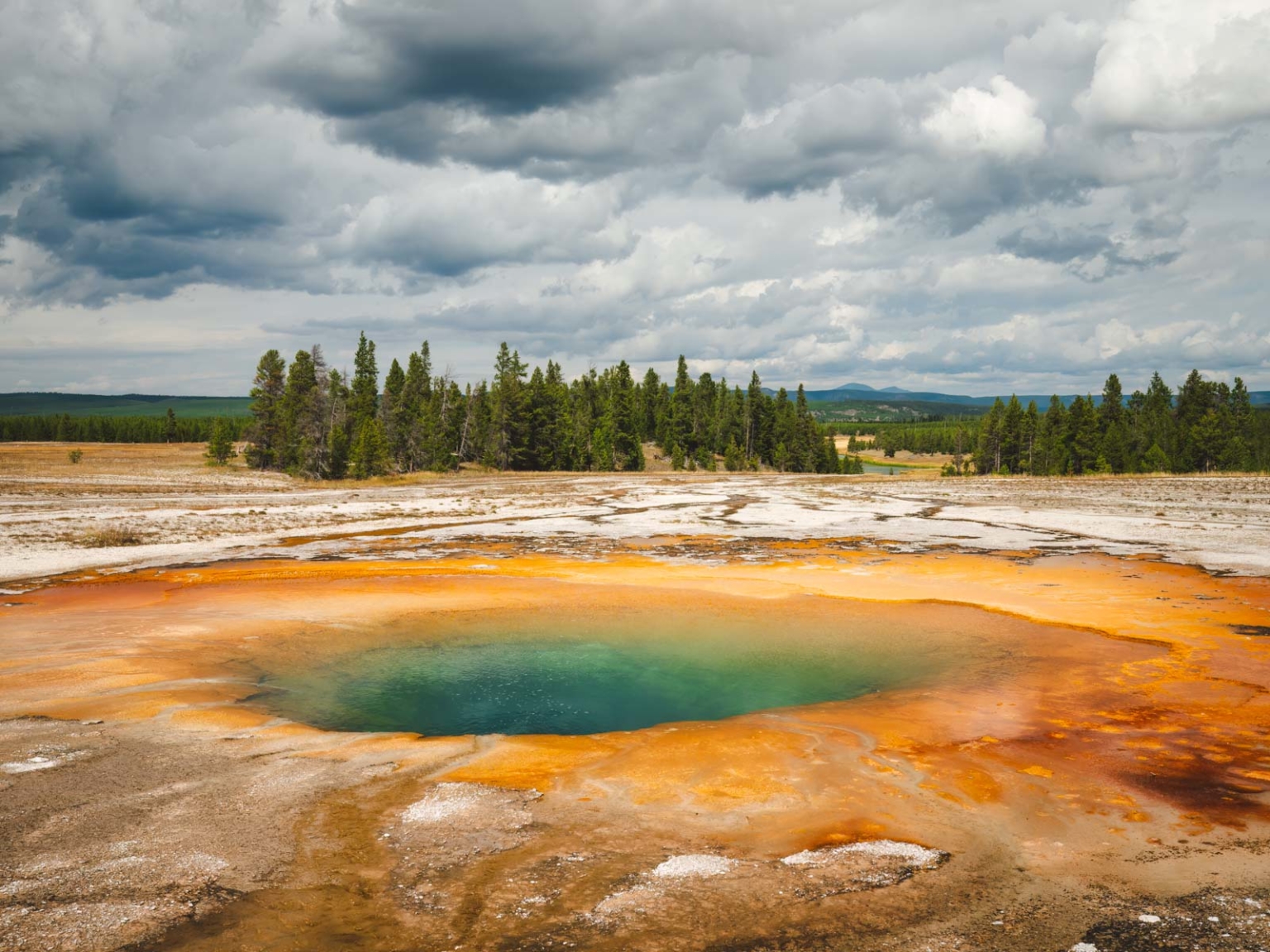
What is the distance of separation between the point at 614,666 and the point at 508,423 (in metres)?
77.3

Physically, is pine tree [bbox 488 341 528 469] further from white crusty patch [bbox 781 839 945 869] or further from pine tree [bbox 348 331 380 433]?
white crusty patch [bbox 781 839 945 869]

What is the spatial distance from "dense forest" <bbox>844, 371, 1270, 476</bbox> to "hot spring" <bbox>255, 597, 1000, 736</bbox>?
90356 mm

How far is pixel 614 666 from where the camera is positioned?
40.2ft

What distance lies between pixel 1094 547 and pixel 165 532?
3085cm

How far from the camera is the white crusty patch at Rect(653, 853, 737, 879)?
17.9 ft

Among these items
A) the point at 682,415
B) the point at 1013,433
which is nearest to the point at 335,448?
the point at 682,415

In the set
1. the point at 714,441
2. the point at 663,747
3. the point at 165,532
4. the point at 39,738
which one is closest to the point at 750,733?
the point at 663,747

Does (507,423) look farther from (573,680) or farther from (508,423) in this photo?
(573,680)

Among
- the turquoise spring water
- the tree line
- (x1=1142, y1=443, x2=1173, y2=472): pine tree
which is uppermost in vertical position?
the tree line

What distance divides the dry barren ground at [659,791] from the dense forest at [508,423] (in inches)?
2187

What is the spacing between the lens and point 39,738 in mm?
7926

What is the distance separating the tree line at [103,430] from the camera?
15662cm

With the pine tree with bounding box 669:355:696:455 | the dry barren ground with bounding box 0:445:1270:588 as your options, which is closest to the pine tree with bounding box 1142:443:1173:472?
the dry barren ground with bounding box 0:445:1270:588

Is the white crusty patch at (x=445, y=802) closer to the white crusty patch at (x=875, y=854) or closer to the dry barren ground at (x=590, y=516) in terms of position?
the white crusty patch at (x=875, y=854)
